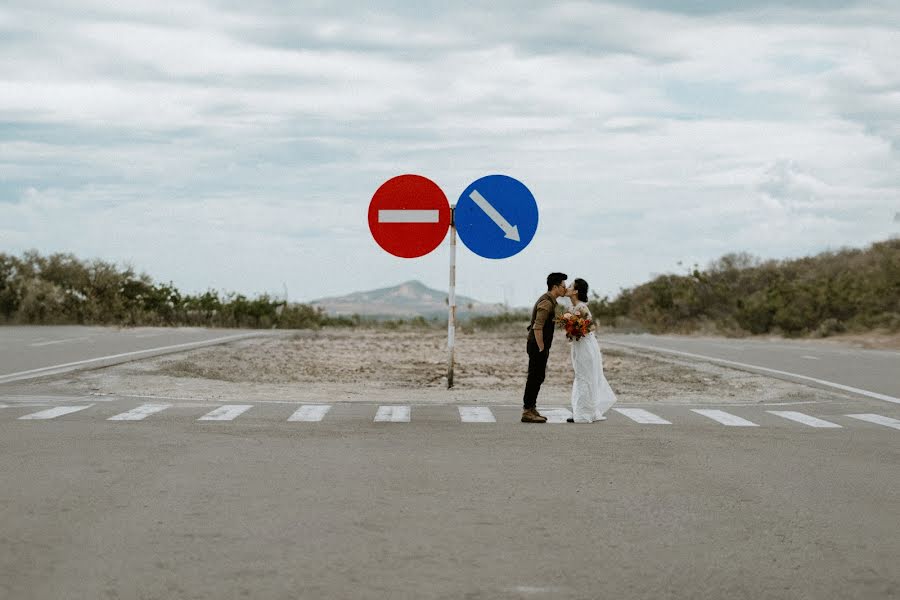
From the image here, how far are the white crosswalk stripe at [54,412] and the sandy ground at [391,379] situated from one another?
2.20 m

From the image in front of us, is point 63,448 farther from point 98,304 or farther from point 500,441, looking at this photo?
point 98,304

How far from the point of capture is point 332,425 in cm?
1486

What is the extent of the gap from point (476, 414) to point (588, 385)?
5.19 feet

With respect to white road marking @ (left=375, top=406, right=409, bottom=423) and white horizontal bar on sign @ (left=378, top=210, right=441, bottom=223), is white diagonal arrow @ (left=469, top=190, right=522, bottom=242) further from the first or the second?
white road marking @ (left=375, top=406, right=409, bottom=423)

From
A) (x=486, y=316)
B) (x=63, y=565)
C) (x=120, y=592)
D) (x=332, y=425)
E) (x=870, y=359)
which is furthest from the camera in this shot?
(x=486, y=316)

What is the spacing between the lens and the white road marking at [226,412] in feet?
50.6

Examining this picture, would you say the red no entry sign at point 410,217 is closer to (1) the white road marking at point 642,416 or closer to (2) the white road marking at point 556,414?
(2) the white road marking at point 556,414

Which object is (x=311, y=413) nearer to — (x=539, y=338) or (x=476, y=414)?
(x=476, y=414)

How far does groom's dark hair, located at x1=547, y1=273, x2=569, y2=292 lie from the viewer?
51.5ft

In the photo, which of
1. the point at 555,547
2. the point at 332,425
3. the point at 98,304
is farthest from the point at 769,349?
the point at 98,304

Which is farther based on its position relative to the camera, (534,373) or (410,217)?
(410,217)

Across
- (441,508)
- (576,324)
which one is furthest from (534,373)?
(441,508)

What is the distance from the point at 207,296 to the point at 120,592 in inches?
2259

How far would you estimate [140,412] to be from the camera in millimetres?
16078
